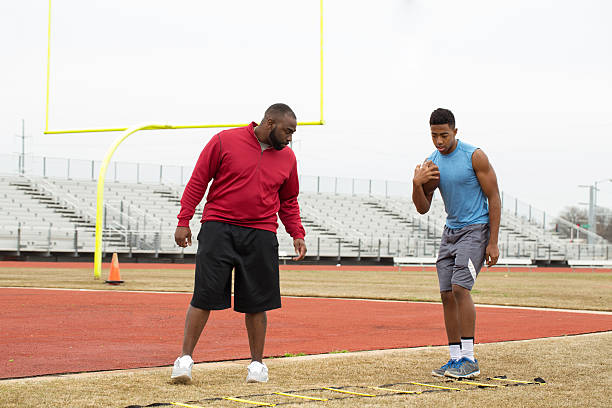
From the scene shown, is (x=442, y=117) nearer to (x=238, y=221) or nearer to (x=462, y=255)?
(x=462, y=255)

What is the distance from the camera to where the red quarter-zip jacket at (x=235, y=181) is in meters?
5.80

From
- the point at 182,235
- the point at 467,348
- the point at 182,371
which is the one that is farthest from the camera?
the point at 467,348

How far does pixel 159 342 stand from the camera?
7949 mm

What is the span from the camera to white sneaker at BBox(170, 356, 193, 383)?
5.46m

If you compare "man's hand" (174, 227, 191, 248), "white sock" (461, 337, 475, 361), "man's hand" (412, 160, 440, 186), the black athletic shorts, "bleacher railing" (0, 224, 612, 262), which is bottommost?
"bleacher railing" (0, 224, 612, 262)

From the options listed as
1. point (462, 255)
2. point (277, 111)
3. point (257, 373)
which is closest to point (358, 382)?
point (257, 373)

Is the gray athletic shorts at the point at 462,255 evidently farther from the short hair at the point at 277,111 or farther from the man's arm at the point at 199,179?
the man's arm at the point at 199,179

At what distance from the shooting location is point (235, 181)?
581 cm

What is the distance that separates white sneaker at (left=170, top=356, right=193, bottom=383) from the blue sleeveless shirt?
2092mm

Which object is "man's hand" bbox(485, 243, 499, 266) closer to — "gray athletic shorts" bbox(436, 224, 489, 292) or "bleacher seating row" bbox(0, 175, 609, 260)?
"gray athletic shorts" bbox(436, 224, 489, 292)

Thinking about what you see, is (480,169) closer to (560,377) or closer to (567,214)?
(560,377)

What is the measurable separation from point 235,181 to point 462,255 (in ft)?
5.37

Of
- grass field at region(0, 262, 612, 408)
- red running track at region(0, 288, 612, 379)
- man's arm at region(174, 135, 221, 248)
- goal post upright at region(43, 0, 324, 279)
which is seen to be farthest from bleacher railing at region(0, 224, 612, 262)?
man's arm at region(174, 135, 221, 248)

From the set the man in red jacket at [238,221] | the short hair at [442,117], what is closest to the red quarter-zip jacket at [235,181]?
the man in red jacket at [238,221]
